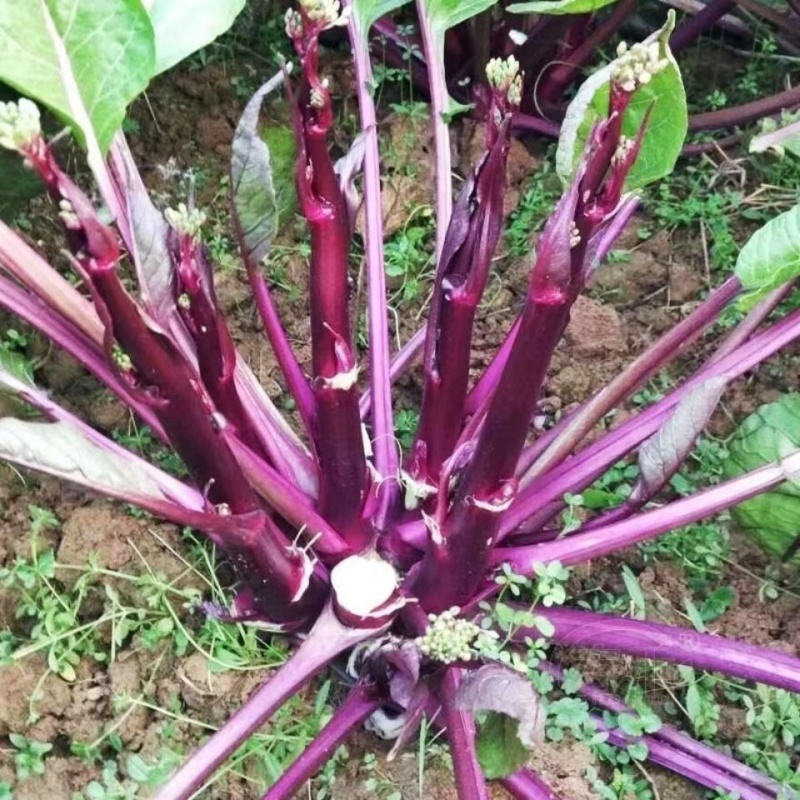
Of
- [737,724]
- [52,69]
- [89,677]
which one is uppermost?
[52,69]

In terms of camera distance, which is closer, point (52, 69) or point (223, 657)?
point (52, 69)

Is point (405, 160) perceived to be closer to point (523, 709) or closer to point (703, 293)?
point (703, 293)

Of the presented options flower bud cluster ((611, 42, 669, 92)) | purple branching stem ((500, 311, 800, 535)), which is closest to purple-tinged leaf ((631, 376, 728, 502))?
purple branching stem ((500, 311, 800, 535))

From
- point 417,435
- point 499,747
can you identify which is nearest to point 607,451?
point 417,435

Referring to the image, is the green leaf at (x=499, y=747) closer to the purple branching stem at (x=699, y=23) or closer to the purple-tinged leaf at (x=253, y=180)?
the purple-tinged leaf at (x=253, y=180)

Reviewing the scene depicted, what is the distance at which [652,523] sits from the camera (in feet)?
2.93

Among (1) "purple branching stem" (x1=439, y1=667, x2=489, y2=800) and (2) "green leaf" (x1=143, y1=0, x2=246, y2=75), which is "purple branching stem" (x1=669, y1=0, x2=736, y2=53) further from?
(1) "purple branching stem" (x1=439, y1=667, x2=489, y2=800)

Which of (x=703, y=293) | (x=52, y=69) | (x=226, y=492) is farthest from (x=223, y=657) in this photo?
(x=703, y=293)

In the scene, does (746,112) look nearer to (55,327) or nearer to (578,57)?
(578,57)

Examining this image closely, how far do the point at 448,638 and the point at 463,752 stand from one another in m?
0.10

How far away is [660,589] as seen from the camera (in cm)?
110

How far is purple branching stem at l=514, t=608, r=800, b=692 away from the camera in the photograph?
854 millimetres

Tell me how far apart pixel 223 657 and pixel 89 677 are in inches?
6.0

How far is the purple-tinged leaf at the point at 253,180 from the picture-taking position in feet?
2.71
